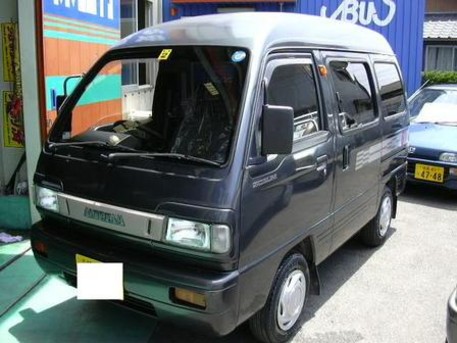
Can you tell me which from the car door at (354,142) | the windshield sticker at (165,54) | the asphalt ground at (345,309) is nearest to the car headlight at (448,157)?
the asphalt ground at (345,309)

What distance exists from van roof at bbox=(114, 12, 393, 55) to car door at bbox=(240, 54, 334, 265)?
128mm

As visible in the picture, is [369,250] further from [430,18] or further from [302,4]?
[430,18]

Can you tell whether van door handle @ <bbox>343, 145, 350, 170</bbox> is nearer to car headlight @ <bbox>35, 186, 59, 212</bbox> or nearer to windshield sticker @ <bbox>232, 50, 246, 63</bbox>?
windshield sticker @ <bbox>232, 50, 246, 63</bbox>

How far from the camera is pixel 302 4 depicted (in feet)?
36.9

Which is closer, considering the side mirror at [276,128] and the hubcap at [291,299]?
the side mirror at [276,128]

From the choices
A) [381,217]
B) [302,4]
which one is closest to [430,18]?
[302,4]

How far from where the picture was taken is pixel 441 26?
25609mm

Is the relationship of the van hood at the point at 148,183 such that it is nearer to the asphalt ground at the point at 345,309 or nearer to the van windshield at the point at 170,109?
the van windshield at the point at 170,109

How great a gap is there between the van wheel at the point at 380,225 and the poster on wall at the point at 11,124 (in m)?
3.45

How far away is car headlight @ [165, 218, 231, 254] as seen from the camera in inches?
104

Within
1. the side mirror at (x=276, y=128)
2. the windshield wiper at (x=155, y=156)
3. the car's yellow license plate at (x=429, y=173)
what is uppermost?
the side mirror at (x=276, y=128)

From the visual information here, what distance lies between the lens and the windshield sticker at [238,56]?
9.82ft

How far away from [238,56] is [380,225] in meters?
2.89

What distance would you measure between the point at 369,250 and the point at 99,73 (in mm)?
3094
